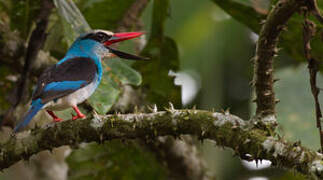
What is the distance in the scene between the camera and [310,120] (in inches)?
153

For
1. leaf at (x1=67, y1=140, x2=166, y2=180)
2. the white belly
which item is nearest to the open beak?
the white belly

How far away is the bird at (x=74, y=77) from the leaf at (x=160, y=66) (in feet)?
1.81

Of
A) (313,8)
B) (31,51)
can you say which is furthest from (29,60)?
(313,8)

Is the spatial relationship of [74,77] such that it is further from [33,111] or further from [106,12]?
[106,12]

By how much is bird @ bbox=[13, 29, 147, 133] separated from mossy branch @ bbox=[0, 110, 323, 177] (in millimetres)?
199

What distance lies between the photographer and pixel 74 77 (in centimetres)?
366

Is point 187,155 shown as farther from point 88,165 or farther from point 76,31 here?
point 76,31

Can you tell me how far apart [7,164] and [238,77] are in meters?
3.20

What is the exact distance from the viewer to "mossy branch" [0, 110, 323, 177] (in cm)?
232

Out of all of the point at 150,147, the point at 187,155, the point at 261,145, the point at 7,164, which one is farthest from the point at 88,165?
the point at 261,145

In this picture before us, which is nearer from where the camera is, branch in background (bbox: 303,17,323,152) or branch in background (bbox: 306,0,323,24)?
branch in background (bbox: 306,0,323,24)

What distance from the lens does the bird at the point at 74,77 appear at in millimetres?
3443

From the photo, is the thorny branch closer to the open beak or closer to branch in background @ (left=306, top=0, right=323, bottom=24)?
the open beak

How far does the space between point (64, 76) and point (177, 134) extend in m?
1.28
